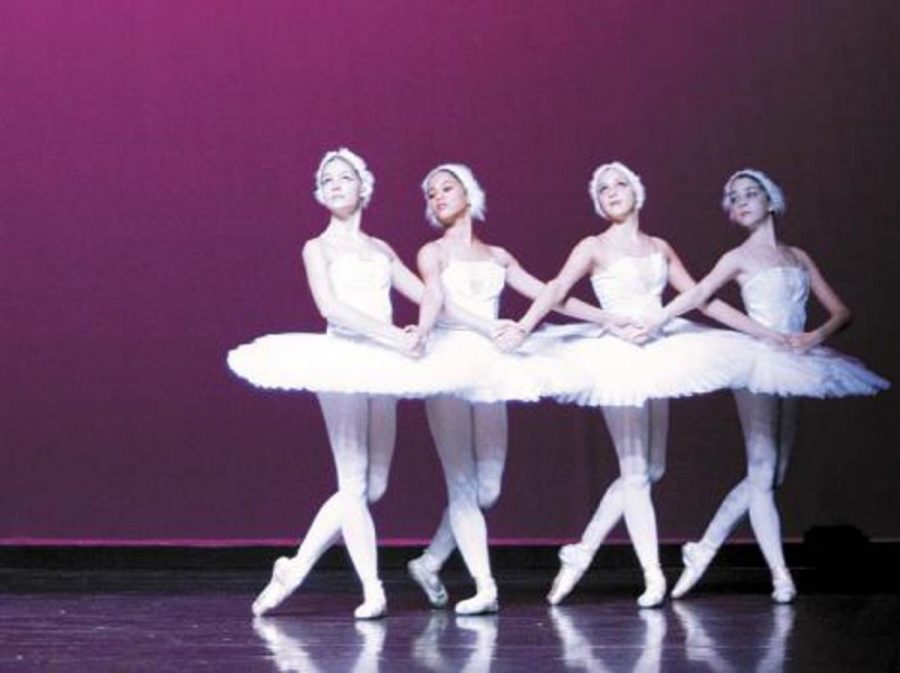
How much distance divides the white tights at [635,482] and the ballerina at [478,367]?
0.33 meters

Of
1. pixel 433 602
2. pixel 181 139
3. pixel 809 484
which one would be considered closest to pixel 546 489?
pixel 809 484

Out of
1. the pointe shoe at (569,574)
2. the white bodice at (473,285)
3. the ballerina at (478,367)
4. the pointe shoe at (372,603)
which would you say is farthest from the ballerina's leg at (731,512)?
the pointe shoe at (372,603)

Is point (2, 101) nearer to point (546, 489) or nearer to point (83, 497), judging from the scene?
point (83, 497)

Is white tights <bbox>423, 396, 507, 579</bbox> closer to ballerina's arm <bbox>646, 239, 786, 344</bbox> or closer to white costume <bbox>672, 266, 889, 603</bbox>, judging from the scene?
ballerina's arm <bbox>646, 239, 786, 344</bbox>

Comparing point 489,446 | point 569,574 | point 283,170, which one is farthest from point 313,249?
point 283,170

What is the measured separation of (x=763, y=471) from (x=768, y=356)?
0.40m

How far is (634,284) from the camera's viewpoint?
20.4ft

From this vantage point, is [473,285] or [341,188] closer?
[341,188]

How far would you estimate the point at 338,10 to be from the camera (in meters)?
7.42

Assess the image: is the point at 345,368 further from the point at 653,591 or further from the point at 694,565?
the point at 694,565

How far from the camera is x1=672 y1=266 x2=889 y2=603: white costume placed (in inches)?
244

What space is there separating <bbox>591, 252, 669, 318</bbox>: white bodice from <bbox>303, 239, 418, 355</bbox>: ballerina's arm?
801 millimetres

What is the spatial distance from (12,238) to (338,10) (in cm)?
157

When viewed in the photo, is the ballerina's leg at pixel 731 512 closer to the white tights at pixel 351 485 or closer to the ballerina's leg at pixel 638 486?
the ballerina's leg at pixel 638 486
